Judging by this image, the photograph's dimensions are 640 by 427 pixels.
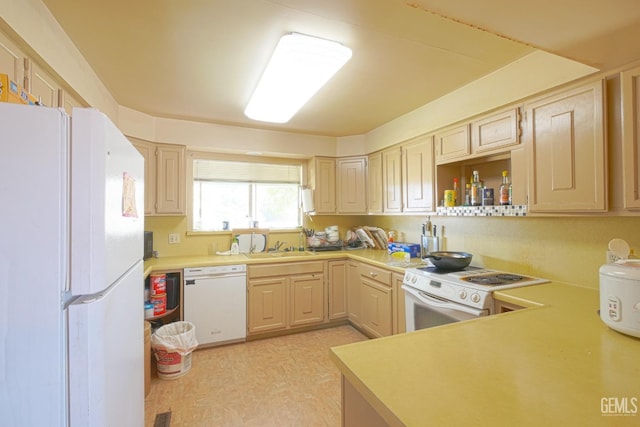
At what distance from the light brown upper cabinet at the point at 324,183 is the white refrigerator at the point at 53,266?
293 centimetres

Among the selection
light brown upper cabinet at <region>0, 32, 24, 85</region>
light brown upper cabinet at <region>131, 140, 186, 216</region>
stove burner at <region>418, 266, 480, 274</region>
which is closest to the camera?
light brown upper cabinet at <region>0, 32, 24, 85</region>

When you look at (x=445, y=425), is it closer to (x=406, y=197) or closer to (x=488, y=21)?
(x=488, y=21)

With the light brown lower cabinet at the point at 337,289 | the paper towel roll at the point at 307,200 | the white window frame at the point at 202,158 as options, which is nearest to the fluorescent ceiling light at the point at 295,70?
the white window frame at the point at 202,158

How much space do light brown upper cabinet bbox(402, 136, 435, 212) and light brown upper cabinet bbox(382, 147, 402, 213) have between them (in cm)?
7

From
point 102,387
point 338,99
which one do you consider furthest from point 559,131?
point 102,387

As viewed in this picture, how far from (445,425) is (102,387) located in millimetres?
815

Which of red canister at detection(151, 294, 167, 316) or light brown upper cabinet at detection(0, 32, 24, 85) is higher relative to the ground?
light brown upper cabinet at detection(0, 32, 24, 85)

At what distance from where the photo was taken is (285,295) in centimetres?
308

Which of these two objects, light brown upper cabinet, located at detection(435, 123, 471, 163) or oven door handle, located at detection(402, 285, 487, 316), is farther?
light brown upper cabinet, located at detection(435, 123, 471, 163)

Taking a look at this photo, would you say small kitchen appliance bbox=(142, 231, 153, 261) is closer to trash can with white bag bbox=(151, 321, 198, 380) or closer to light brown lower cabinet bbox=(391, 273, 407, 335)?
trash can with white bag bbox=(151, 321, 198, 380)

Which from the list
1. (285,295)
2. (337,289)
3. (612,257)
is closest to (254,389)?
(285,295)

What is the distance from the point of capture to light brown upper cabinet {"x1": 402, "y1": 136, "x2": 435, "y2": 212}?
2.57m

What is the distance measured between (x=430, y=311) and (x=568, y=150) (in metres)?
1.31

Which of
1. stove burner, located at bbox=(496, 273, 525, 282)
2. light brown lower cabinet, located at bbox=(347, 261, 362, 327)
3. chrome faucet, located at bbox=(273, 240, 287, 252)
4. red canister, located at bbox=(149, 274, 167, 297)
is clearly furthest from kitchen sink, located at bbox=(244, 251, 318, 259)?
stove burner, located at bbox=(496, 273, 525, 282)
